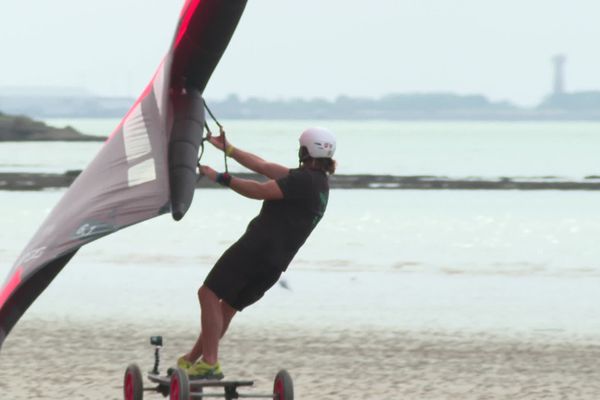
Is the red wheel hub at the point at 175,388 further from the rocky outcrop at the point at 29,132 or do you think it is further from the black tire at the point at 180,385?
the rocky outcrop at the point at 29,132

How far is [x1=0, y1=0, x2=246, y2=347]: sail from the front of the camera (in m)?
8.54

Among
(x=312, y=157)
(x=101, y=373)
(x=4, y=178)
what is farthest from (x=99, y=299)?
(x=4, y=178)

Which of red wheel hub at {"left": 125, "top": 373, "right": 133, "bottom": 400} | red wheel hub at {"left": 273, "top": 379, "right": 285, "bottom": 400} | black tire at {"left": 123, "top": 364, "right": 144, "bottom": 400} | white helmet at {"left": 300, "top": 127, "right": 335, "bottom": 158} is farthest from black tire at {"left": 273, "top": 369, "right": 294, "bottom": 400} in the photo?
white helmet at {"left": 300, "top": 127, "right": 335, "bottom": 158}

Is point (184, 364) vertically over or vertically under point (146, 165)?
under

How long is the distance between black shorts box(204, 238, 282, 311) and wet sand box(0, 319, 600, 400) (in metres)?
1.72

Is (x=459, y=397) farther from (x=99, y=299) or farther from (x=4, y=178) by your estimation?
(x=4, y=178)

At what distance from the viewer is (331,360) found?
496 inches

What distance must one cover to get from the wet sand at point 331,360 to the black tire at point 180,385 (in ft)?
5.44

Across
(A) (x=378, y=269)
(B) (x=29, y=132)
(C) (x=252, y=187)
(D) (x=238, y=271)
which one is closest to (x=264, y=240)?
(D) (x=238, y=271)

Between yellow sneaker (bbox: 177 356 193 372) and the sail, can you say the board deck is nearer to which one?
yellow sneaker (bbox: 177 356 193 372)

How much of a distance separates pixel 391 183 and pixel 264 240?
4630cm

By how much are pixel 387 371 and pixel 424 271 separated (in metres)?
10.4

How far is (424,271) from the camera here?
2238cm

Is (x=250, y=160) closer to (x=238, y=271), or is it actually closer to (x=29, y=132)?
(x=238, y=271)
